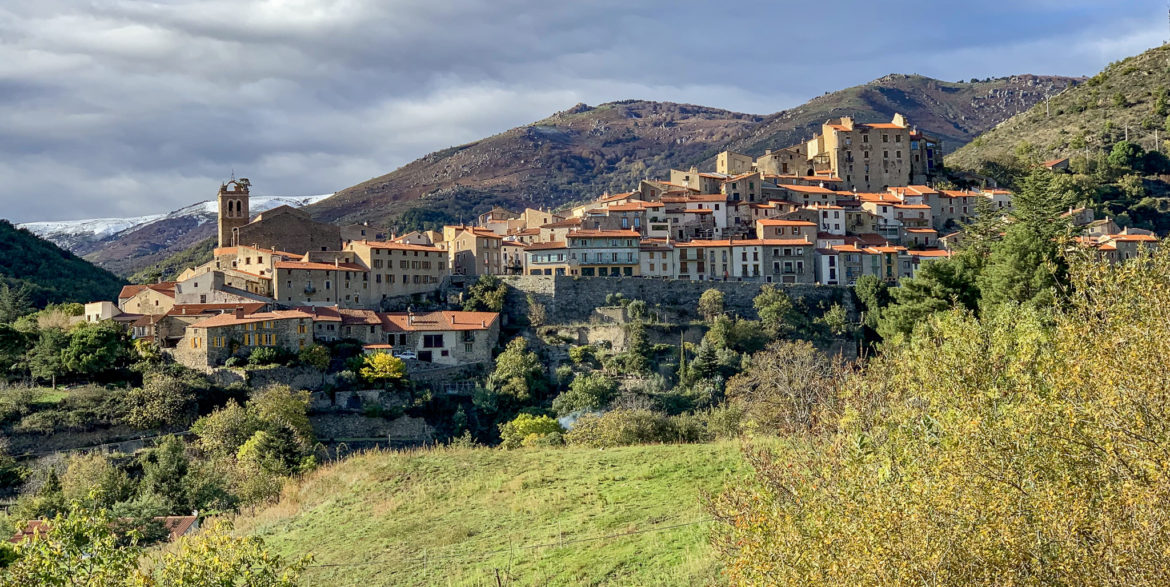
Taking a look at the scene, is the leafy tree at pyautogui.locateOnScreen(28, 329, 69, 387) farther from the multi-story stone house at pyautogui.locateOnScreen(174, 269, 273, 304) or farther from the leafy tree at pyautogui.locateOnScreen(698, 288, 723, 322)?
the leafy tree at pyautogui.locateOnScreen(698, 288, 723, 322)

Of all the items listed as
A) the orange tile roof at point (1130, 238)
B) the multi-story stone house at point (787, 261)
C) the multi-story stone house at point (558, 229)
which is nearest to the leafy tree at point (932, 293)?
the multi-story stone house at point (787, 261)

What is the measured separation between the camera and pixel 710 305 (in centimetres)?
6381

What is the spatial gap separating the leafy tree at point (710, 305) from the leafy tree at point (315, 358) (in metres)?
22.1

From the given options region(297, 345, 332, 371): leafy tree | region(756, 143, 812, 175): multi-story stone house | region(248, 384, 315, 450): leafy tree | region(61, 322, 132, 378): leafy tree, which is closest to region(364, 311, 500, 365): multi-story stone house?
region(297, 345, 332, 371): leafy tree

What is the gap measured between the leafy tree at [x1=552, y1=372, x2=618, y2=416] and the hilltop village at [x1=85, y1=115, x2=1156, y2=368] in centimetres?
729

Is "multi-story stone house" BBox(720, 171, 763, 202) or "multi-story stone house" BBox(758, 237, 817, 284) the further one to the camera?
"multi-story stone house" BBox(720, 171, 763, 202)

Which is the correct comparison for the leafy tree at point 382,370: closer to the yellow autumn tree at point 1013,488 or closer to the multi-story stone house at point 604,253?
the multi-story stone house at point 604,253

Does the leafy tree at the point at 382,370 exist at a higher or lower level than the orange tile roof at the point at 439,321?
lower

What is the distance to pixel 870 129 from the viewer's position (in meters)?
92.0

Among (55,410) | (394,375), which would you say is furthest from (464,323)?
(55,410)

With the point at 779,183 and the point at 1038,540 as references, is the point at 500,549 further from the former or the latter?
the point at 779,183

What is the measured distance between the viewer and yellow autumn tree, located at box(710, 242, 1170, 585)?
11.1 m

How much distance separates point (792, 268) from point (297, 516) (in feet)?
160

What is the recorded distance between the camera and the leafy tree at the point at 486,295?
6475 cm
